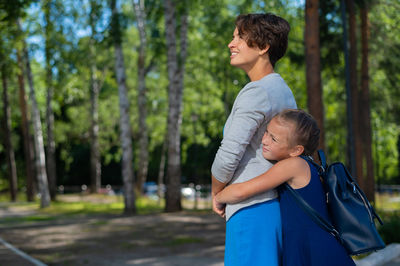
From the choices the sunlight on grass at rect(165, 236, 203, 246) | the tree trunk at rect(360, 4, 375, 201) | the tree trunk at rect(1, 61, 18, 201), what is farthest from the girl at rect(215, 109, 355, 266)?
the tree trunk at rect(1, 61, 18, 201)

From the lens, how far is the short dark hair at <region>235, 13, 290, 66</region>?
8.43 feet

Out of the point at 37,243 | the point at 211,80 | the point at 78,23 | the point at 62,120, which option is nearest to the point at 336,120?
the point at 211,80

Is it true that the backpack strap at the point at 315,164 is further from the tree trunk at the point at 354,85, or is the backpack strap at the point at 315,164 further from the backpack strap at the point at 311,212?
the tree trunk at the point at 354,85

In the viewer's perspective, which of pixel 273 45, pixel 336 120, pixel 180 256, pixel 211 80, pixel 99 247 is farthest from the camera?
pixel 211 80

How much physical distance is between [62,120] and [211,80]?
17154 millimetres

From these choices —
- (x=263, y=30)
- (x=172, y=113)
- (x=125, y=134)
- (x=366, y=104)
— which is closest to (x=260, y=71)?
(x=263, y=30)

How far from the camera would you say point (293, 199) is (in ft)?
8.00

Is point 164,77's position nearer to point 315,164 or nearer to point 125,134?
point 125,134

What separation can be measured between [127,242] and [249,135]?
8674 millimetres

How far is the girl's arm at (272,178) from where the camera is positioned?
241 cm

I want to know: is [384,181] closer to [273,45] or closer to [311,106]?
Answer: [311,106]

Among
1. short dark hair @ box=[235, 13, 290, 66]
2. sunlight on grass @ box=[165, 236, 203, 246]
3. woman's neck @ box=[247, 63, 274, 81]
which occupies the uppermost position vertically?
short dark hair @ box=[235, 13, 290, 66]

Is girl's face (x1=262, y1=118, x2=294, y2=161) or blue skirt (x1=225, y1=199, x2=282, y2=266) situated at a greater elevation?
girl's face (x1=262, y1=118, x2=294, y2=161)

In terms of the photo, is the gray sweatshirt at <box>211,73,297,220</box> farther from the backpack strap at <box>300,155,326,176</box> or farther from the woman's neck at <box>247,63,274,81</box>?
the backpack strap at <box>300,155,326,176</box>
